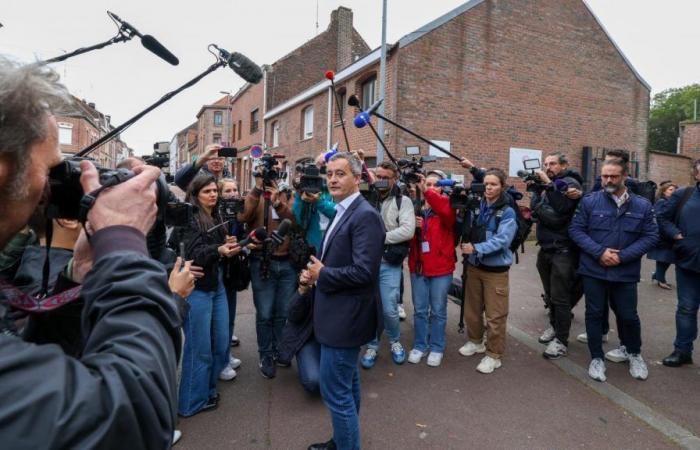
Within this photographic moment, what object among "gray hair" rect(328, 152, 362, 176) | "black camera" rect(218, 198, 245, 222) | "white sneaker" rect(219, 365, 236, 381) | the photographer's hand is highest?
"gray hair" rect(328, 152, 362, 176)

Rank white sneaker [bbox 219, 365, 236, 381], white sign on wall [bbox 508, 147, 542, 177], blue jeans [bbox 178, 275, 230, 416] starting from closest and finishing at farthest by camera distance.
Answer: blue jeans [bbox 178, 275, 230, 416]
white sneaker [bbox 219, 365, 236, 381]
white sign on wall [bbox 508, 147, 542, 177]

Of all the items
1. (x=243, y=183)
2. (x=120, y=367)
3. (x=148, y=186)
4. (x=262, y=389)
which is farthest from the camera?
(x=243, y=183)

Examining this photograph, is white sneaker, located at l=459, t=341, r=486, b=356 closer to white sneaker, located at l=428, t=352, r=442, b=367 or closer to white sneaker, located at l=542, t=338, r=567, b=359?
white sneaker, located at l=428, t=352, r=442, b=367

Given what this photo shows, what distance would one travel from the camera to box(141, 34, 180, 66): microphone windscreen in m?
2.90

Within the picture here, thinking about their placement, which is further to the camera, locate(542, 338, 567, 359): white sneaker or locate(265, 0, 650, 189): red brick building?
locate(265, 0, 650, 189): red brick building

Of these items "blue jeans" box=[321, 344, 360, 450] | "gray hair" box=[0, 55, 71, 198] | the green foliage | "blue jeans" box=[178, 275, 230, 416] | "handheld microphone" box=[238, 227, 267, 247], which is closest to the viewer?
"gray hair" box=[0, 55, 71, 198]

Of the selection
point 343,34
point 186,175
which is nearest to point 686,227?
point 186,175

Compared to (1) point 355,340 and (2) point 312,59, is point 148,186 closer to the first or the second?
(1) point 355,340

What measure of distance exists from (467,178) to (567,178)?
8.42 m

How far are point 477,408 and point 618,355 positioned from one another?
2.01 meters

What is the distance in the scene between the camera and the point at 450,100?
13.1 metres

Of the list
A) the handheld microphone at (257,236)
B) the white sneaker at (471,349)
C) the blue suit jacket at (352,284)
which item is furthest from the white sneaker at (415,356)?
the handheld microphone at (257,236)

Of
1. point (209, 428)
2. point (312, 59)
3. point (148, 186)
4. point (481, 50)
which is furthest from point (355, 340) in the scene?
point (312, 59)

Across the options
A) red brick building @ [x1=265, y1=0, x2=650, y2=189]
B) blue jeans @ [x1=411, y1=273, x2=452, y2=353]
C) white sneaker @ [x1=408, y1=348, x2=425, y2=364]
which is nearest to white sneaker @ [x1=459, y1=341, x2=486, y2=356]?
blue jeans @ [x1=411, y1=273, x2=452, y2=353]
